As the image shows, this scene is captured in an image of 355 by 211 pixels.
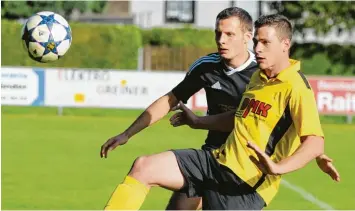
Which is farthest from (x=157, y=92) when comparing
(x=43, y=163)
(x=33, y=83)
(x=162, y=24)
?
(x=162, y=24)

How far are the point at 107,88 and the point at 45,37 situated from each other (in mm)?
14604

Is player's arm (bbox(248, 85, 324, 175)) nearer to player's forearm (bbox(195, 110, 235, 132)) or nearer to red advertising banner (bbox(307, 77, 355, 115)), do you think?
player's forearm (bbox(195, 110, 235, 132))

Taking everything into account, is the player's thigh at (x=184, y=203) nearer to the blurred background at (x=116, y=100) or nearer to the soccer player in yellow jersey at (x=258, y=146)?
the soccer player in yellow jersey at (x=258, y=146)

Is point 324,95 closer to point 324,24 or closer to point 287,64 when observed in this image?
point 324,24

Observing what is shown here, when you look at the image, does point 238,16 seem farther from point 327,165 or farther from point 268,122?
point 327,165

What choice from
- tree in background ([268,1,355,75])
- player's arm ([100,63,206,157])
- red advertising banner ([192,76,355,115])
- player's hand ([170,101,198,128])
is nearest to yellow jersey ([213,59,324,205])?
player's hand ([170,101,198,128])

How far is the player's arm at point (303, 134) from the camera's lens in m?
5.95

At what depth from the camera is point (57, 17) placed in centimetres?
912

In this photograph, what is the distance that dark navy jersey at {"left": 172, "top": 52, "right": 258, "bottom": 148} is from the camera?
292 inches

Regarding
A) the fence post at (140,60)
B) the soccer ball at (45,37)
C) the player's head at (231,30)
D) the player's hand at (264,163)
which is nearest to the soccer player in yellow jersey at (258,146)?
the player's hand at (264,163)

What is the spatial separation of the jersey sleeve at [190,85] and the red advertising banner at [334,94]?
16.3 meters

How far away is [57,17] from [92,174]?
5086 millimetres

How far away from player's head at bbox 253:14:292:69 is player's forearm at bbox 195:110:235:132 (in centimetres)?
95

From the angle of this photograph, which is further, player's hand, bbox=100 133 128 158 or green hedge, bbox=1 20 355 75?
green hedge, bbox=1 20 355 75
